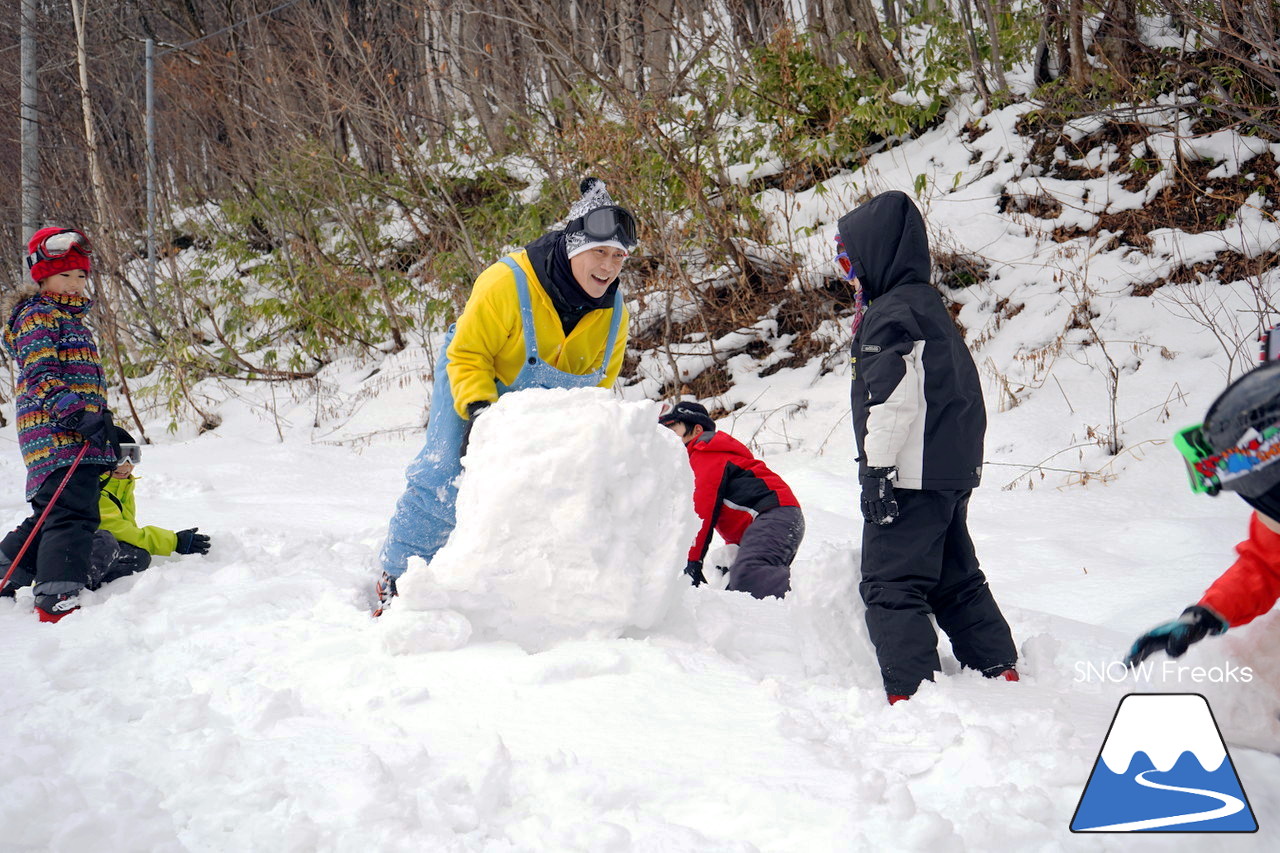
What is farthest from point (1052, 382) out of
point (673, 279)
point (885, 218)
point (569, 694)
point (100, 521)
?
point (100, 521)

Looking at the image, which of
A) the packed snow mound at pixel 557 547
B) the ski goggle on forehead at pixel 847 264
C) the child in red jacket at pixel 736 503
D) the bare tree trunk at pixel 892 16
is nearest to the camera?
the packed snow mound at pixel 557 547

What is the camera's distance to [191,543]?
4363 mm

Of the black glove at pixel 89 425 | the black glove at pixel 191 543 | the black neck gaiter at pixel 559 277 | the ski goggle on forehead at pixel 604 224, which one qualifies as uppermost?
the ski goggle on forehead at pixel 604 224

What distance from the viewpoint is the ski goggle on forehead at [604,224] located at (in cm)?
309

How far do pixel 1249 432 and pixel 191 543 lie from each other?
14.1 ft

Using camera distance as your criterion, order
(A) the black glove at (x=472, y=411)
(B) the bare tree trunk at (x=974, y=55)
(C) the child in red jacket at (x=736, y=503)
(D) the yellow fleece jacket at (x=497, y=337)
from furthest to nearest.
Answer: (B) the bare tree trunk at (x=974, y=55) < (C) the child in red jacket at (x=736, y=503) < (D) the yellow fleece jacket at (x=497, y=337) < (A) the black glove at (x=472, y=411)

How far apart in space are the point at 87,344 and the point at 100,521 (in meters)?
0.77

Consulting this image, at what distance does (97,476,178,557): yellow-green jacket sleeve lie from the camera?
4.16 metres

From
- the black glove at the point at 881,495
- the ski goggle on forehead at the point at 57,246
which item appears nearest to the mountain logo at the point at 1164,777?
the black glove at the point at 881,495

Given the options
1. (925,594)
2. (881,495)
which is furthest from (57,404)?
(925,594)

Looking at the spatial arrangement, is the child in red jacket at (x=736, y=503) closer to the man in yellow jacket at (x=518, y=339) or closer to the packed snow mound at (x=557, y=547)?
the man in yellow jacket at (x=518, y=339)

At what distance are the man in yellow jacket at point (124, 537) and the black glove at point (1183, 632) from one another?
389 centimetres

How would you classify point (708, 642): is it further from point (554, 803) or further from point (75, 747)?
point (75, 747)

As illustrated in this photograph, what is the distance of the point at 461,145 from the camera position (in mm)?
10391
